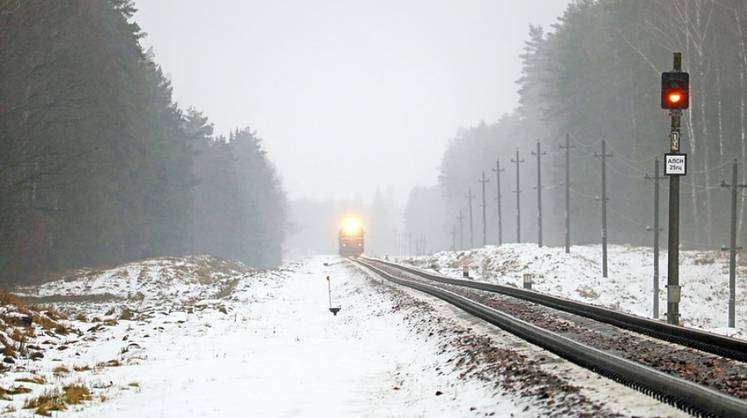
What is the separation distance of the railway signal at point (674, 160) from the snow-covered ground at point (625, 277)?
1218cm

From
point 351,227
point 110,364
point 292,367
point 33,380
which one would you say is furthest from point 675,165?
point 351,227

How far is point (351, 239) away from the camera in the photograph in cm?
8088

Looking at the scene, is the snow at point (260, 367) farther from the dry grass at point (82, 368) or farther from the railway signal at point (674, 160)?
the railway signal at point (674, 160)

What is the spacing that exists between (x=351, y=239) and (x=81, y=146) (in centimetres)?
4969

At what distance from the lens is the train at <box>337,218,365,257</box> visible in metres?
80.8

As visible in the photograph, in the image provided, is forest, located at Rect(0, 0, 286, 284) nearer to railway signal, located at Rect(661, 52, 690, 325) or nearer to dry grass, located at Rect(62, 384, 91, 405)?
dry grass, located at Rect(62, 384, 91, 405)

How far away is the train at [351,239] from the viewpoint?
80.8m

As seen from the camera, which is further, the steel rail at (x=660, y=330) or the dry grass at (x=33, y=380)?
the dry grass at (x=33, y=380)

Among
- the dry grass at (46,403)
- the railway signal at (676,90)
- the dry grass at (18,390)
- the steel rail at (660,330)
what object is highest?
the railway signal at (676,90)

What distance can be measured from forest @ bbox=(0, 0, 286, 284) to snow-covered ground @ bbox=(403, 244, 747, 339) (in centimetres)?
2457

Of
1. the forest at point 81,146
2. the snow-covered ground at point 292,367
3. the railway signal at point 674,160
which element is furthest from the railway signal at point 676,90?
the forest at point 81,146

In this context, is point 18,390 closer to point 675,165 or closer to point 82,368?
point 82,368

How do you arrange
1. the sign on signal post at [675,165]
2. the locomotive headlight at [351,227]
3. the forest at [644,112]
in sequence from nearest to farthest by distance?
the sign on signal post at [675,165], the forest at [644,112], the locomotive headlight at [351,227]

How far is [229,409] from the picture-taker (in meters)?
8.66
